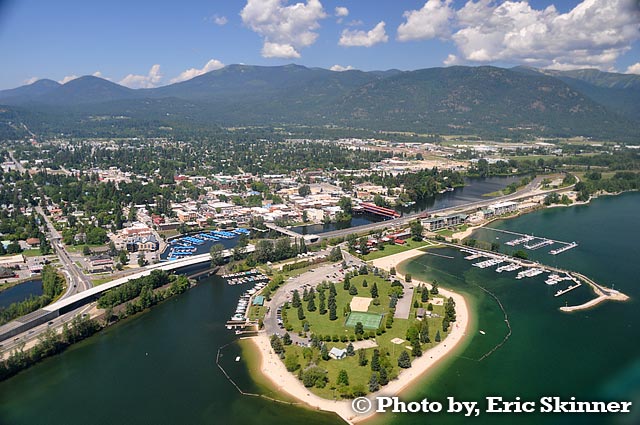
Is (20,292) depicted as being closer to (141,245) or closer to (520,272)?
(141,245)

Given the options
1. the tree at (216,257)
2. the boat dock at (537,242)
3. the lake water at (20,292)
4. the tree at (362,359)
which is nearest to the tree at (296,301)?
the tree at (362,359)

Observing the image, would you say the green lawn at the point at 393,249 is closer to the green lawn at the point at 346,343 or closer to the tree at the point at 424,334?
the green lawn at the point at 346,343

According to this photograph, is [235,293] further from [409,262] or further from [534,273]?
[534,273]

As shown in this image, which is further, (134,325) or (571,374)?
(134,325)

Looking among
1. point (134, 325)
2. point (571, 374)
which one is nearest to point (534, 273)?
point (571, 374)

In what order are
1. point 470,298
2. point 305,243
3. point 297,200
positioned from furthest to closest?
1. point 297,200
2. point 305,243
3. point 470,298

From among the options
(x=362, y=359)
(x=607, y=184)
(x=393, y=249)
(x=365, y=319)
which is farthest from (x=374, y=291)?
(x=607, y=184)

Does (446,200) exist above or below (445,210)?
below
